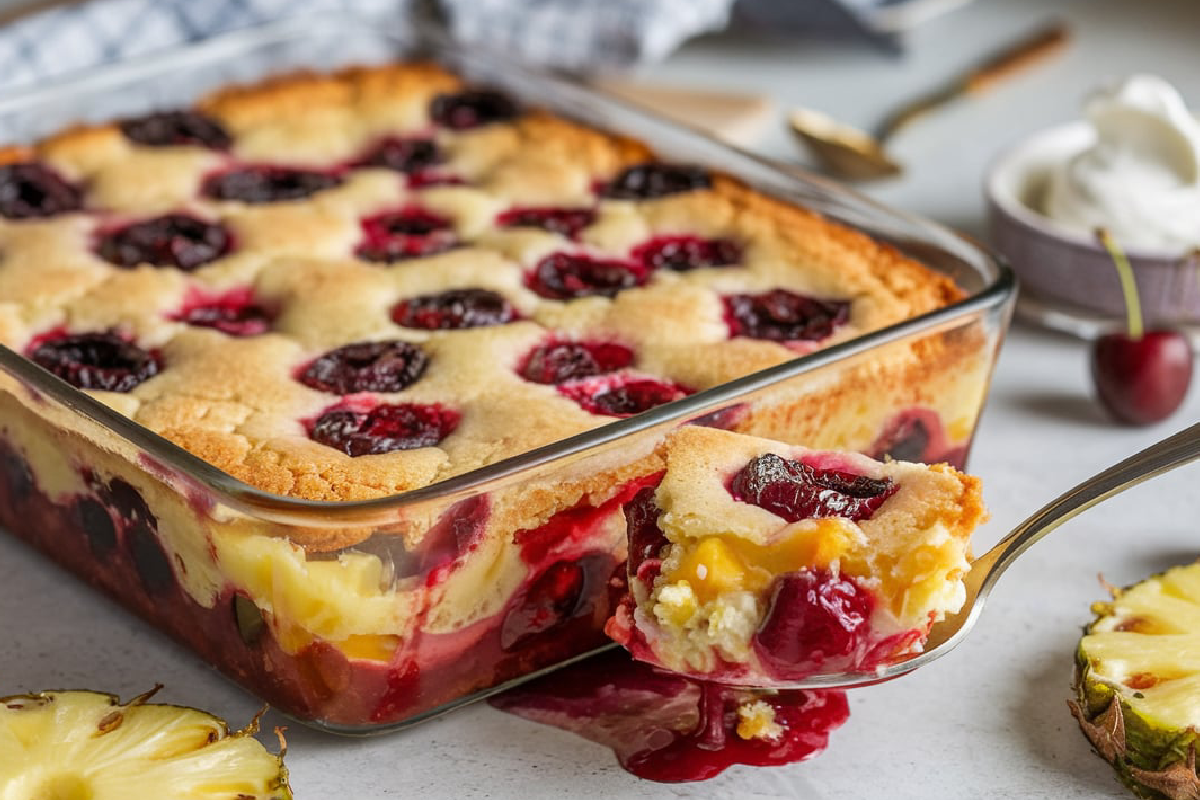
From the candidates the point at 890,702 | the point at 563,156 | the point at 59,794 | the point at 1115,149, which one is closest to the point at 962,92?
the point at 1115,149

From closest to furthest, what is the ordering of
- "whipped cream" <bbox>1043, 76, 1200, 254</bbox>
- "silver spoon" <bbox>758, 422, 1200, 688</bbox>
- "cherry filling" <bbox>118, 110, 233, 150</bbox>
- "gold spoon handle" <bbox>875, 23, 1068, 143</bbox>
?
"silver spoon" <bbox>758, 422, 1200, 688</bbox>, "whipped cream" <bbox>1043, 76, 1200, 254</bbox>, "cherry filling" <bbox>118, 110, 233, 150</bbox>, "gold spoon handle" <bbox>875, 23, 1068, 143</bbox>

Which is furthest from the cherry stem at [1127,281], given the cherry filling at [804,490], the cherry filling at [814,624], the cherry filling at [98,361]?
the cherry filling at [98,361]

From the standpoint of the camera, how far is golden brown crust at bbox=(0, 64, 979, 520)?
1.55 meters

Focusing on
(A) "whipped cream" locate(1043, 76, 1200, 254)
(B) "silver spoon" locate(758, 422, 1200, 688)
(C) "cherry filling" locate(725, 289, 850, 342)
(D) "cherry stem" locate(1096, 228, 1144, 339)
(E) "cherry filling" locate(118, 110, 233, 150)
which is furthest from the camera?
(E) "cherry filling" locate(118, 110, 233, 150)

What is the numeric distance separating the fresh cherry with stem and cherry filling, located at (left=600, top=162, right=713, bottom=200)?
54 centimetres

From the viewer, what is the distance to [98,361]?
172 centimetres

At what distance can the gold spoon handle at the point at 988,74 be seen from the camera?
2.79 metres

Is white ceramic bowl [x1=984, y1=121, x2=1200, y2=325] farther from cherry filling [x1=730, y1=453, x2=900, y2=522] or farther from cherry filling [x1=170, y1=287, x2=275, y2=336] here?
cherry filling [x1=170, y1=287, x2=275, y2=336]

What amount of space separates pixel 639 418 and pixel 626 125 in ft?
3.16

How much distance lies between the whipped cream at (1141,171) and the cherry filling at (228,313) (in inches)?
42.8

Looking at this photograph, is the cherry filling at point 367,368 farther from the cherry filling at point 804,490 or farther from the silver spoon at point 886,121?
the silver spoon at point 886,121

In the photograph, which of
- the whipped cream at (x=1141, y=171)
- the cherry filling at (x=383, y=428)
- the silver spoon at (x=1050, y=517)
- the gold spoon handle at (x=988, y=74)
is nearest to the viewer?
the silver spoon at (x=1050, y=517)

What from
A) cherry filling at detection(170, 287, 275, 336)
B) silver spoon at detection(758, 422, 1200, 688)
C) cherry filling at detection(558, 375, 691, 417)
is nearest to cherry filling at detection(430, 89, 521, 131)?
cherry filling at detection(170, 287, 275, 336)

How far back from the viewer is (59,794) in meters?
1.29
